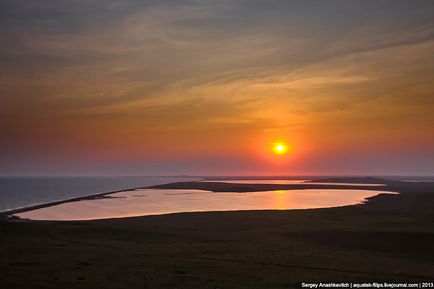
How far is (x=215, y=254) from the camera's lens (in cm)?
2938

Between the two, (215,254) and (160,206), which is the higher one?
(160,206)

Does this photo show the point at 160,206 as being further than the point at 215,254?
Yes

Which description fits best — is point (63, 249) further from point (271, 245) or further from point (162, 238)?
point (271, 245)

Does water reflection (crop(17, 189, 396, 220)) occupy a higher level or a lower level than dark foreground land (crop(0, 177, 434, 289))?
higher

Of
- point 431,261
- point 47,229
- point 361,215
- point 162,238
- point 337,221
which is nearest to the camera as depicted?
point 431,261

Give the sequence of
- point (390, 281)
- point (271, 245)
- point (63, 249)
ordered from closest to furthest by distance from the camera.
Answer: point (390, 281), point (63, 249), point (271, 245)

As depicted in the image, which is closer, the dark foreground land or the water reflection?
the dark foreground land

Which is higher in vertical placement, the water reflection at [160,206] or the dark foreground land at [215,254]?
the water reflection at [160,206]

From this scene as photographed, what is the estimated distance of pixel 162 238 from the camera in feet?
128

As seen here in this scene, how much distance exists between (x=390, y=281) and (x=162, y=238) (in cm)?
2222

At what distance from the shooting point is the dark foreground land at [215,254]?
2167 cm

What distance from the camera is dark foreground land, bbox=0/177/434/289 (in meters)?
21.7

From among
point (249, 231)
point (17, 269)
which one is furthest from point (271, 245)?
point (17, 269)

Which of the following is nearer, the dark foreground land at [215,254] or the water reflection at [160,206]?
the dark foreground land at [215,254]
